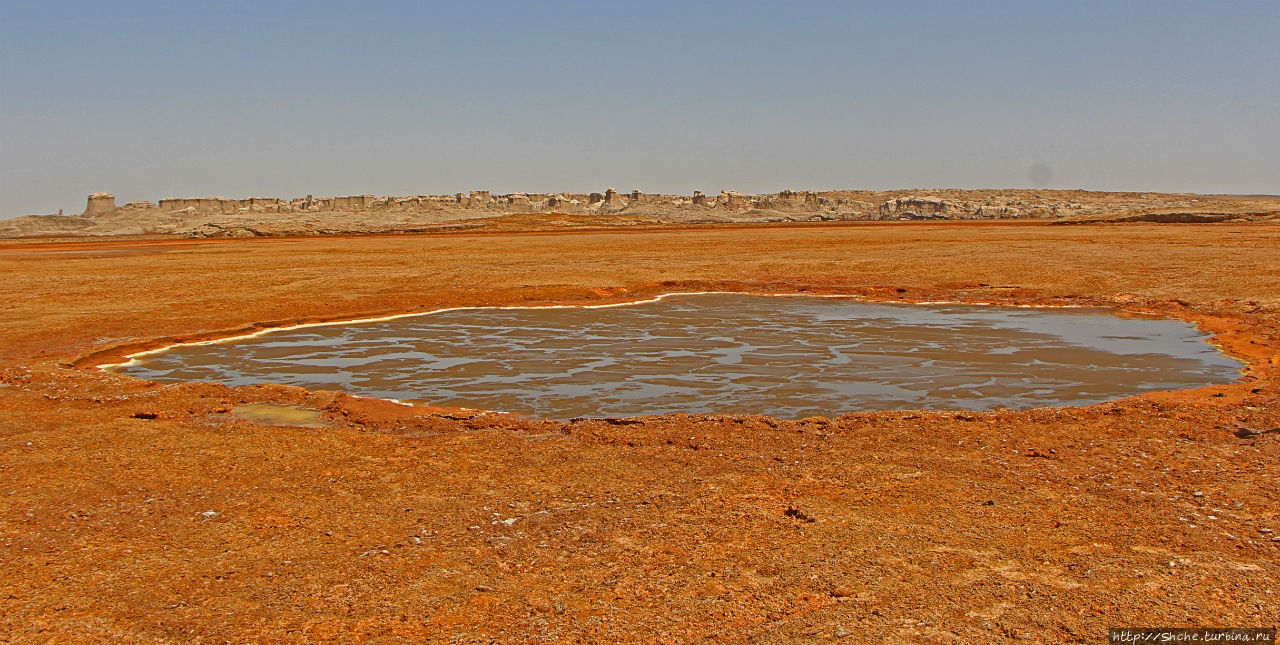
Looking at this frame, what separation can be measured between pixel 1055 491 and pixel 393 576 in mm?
4201

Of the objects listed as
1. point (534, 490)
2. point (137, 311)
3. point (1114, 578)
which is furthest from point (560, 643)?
point (137, 311)

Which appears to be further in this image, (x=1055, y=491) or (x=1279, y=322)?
(x=1279, y=322)

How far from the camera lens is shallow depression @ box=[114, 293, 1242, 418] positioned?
9742 millimetres

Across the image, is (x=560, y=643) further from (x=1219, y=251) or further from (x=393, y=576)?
(x=1219, y=251)

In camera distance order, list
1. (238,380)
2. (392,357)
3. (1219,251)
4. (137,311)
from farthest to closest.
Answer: (1219,251)
(137,311)
(392,357)
(238,380)

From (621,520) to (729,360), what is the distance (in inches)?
265

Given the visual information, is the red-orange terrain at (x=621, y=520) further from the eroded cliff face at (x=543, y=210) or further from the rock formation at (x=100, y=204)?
the rock formation at (x=100, y=204)

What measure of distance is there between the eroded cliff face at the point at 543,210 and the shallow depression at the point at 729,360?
49.9 metres

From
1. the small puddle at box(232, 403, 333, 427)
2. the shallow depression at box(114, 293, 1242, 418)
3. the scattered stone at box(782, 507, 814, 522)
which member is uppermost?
the scattered stone at box(782, 507, 814, 522)

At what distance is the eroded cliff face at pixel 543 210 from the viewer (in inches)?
2940

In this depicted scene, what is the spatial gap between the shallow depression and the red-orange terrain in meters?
0.91

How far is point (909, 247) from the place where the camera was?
3341 cm

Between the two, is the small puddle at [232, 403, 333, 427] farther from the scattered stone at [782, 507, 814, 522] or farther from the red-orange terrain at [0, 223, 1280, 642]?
the scattered stone at [782, 507, 814, 522]

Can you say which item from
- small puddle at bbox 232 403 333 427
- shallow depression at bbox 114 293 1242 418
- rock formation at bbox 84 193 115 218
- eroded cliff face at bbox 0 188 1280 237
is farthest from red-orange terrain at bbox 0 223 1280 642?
rock formation at bbox 84 193 115 218
